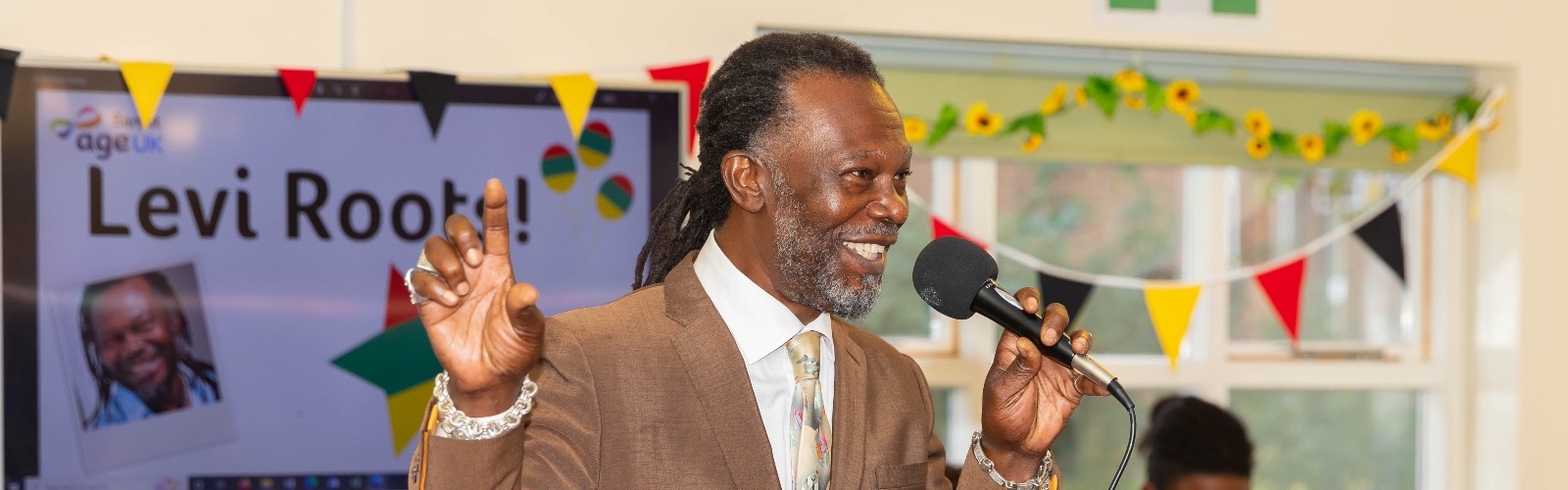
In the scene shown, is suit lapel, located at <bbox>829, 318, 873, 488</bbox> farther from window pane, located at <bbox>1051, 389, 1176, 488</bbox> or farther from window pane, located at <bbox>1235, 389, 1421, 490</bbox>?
window pane, located at <bbox>1235, 389, 1421, 490</bbox>

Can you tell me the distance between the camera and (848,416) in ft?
4.78

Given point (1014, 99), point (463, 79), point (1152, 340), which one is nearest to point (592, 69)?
Result: point (463, 79)

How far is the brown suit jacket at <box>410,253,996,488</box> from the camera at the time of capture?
1.31 meters

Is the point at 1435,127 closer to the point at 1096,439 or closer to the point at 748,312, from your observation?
the point at 1096,439

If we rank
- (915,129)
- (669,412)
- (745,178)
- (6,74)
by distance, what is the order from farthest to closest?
1. (915,129)
2. (6,74)
3. (745,178)
4. (669,412)

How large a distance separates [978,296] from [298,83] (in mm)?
1688

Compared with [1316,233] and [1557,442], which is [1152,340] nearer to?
[1316,233]

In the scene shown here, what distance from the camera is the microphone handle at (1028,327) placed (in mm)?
1279

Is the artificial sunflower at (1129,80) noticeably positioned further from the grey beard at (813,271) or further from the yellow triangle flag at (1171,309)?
the grey beard at (813,271)

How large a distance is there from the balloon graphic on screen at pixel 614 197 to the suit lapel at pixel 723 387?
1.29 meters

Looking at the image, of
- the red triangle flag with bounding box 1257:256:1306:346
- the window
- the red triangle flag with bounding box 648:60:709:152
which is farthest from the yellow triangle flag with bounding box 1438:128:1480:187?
the red triangle flag with bounding box 648:60:709:152

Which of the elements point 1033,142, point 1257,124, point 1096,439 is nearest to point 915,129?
point 1033,142

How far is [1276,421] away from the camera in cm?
365

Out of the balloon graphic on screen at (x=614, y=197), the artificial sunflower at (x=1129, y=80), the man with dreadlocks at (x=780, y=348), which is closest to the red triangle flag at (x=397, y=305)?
the balloon graphic on screen at (x=614, y=197)
